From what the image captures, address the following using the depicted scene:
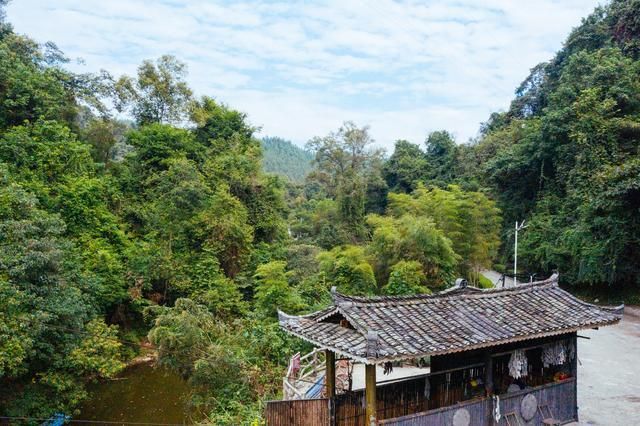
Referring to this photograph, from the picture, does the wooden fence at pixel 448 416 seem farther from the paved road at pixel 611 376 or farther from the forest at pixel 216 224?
the forest at pixel 216 224

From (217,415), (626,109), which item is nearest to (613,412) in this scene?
(217,415)

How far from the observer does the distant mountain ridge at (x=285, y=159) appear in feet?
303

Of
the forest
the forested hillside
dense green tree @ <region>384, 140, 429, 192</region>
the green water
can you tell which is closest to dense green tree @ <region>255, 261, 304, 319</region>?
the forest

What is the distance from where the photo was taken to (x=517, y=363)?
9328mm

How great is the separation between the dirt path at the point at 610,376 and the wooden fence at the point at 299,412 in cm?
636

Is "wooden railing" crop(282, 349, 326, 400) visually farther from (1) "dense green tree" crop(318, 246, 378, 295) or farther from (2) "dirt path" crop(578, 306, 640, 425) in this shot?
(2) "dirt path" crop(578, 306, 640, 425)

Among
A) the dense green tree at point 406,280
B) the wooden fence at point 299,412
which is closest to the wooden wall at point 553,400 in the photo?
the wooden fence at point 299,412

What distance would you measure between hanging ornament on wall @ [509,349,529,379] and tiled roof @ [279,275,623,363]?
802mm

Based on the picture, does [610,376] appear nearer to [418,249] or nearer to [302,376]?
[418,249]

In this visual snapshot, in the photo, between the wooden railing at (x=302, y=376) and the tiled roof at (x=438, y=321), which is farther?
the wooden railing at (x=302, y=376)

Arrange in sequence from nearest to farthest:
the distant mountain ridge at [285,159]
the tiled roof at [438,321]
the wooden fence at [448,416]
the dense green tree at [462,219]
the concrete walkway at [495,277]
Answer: the tiled roof at [438,321], the wooden fence at [448,416], the dense green tree at [462,219], the concrete walkway at [495,277], the distant mountain ridge at [285,159]

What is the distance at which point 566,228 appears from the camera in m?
27.4

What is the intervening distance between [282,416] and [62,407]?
9.49 meters

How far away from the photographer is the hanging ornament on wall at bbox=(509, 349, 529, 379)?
932 cm
